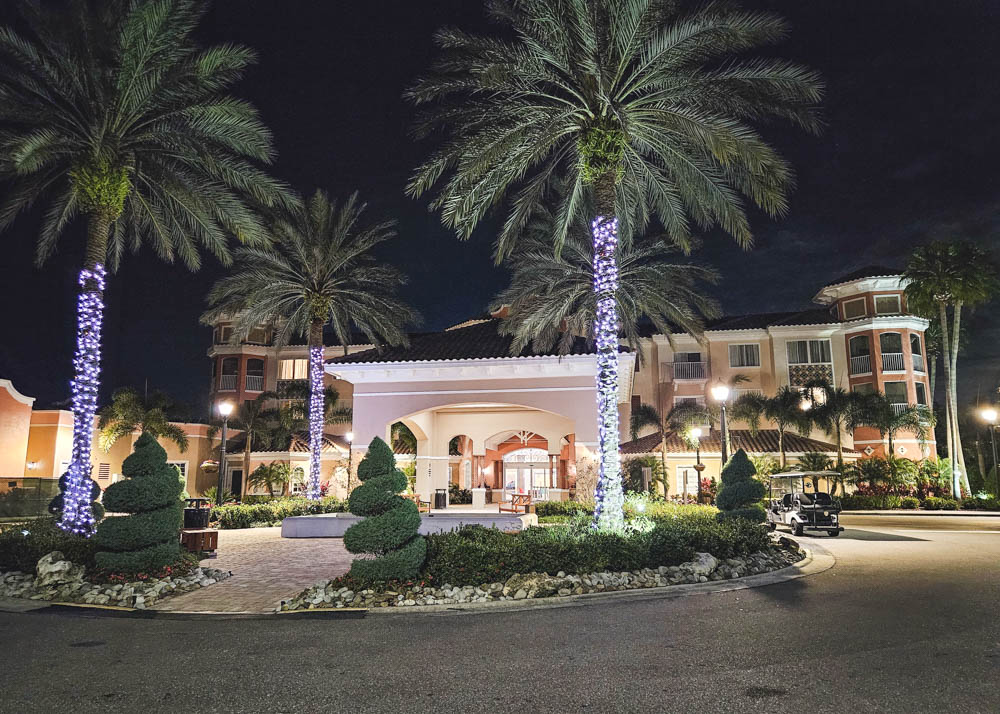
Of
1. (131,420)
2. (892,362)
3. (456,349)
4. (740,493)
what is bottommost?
(740,493)

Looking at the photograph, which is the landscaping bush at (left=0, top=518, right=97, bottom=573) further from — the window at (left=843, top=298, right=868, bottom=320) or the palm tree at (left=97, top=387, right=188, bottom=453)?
the window at (left=843, top=298, right=868, bottom=320)

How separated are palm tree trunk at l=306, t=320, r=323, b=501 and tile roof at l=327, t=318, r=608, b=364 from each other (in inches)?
23.8

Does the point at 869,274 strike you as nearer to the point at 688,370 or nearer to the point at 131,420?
the point at 688,370

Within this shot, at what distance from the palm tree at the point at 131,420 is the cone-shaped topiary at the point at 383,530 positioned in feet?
100

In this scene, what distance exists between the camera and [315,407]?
26.8 metres

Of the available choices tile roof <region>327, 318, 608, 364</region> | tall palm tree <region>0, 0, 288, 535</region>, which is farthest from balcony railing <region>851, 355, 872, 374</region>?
tall palm tree <region>0, 0, 288, 535</region>

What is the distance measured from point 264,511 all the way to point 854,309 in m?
39.8

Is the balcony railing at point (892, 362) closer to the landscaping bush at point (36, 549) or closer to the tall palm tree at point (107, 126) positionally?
the tall palm tree at point (107, 126)

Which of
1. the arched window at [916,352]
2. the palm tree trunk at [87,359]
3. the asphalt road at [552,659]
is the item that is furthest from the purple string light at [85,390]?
the arched window at [916,352]

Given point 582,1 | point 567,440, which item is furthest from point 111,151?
point 567,440

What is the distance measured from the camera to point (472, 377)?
81.9 feet

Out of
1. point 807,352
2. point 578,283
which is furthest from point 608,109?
point 807,352

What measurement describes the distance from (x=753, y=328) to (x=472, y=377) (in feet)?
90.9

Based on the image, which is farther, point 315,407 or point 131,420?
point 131,420
